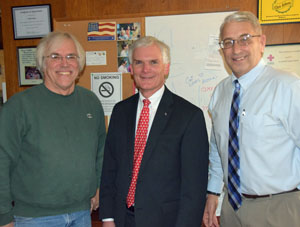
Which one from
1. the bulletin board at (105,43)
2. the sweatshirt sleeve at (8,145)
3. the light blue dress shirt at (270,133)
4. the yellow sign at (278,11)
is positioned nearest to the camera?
the light blue dress shirt at (270,133)

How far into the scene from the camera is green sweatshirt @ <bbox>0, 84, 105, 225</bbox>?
1492mm

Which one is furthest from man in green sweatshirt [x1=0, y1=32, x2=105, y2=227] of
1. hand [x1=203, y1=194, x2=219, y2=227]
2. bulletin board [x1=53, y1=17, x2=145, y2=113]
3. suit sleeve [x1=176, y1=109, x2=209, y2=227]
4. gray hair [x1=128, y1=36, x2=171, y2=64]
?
bulletin board [x1=53, y1=17, x2=145, y2=113]

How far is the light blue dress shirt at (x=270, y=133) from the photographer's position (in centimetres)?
136

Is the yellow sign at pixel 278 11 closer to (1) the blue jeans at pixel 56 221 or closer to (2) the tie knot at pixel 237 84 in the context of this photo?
(2) the tie knot at pixel 237 84

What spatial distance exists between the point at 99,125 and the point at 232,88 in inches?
37.3

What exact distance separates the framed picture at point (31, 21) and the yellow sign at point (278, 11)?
2.17 metres

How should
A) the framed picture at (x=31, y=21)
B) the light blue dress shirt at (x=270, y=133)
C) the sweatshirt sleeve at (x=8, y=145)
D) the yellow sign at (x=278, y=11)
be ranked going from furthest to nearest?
1. the framed picture at (x=31, y=21)
2. the yellow sign at (x=278, y=11)
3. the sweatshirt sleeve at (x=8, y=145)
4. the light blue dress shirt at (x=270, y=133)

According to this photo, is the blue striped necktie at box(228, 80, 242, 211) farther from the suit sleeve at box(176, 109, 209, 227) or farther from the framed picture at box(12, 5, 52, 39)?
the framed picture at box(12, 5, 52, 39)

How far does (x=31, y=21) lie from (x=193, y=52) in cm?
A: 179

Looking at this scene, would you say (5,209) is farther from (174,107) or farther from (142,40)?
(142,40)

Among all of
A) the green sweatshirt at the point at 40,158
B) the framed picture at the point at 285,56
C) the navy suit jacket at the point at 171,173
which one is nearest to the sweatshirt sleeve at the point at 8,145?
the green sweatshirt at the point at 40,158

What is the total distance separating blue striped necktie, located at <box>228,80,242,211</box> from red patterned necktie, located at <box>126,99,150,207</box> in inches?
19.7

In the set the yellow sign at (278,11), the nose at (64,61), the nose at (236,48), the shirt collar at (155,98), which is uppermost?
the yellow sign at (278,11)

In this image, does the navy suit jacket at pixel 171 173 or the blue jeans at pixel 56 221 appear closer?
the navy suit jacket at pixel 171 173
